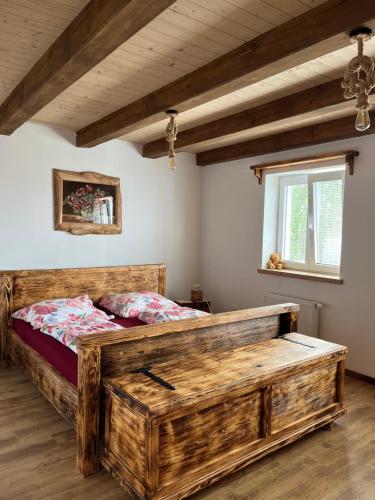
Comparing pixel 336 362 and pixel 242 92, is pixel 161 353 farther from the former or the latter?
pixel 242 92

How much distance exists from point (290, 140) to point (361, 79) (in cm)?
221

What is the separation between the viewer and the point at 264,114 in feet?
10.0

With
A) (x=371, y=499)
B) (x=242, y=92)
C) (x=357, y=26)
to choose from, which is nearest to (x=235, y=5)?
(x=357, y=26)

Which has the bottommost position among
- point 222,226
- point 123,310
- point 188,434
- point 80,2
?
point 188,434

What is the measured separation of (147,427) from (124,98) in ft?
7.66

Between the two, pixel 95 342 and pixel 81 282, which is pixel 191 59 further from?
pixel 81 282

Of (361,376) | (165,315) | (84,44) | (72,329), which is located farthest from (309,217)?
(84,44)

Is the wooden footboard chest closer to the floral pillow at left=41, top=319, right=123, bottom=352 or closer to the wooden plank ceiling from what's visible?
the floral pillow at left=41, top=319, right=123, bottom=352

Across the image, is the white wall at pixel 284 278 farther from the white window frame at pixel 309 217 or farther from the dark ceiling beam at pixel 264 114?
the dark ceiling beam at pixel 264 114

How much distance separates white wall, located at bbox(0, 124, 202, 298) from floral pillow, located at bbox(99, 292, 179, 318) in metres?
0.55

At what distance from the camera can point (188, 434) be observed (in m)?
1.84

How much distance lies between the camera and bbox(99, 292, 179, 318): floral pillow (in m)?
3.55

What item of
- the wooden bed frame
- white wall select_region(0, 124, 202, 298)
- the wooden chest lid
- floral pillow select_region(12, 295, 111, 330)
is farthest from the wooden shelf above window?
floral pillow select_region(12, 295, 111, 330)

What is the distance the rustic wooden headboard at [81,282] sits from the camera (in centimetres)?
357
